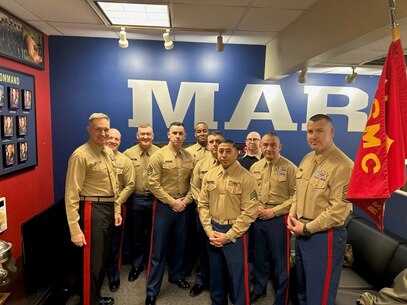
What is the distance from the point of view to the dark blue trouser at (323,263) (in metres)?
2.15

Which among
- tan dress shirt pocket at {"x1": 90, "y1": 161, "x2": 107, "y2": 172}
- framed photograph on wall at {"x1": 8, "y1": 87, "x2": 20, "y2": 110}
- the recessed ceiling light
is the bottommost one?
tan dress shirt pocket at {"x1": 90, "y1": 161, "x2": 107, "y2": 172}

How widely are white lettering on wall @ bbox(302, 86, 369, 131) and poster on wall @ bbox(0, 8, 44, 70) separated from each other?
3.53m

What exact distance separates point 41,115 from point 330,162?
3271mm

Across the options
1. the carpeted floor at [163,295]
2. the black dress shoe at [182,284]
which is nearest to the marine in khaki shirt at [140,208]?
the carpeted floor at [163,295]

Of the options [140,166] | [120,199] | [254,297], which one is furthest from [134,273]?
[254,297]

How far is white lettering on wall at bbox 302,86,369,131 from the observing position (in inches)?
174

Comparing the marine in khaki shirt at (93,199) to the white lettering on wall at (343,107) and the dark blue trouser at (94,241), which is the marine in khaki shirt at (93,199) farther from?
the white lettering on wall at (343,107)

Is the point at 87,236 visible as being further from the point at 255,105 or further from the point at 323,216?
the point at 255,105

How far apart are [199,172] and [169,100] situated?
1.52 metres

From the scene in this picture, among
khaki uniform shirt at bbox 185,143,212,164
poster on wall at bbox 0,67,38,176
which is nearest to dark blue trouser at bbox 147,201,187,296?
khaki uniform shirt at bbox 185,143,212,164

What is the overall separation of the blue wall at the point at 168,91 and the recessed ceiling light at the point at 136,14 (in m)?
0.78

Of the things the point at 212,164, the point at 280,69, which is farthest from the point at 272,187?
the point at 280,69

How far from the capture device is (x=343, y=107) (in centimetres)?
452

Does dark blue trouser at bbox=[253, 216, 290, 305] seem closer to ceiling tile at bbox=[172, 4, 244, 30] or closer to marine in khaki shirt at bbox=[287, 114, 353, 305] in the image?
marine in khaki shirt at bbox=[287, 114, 353, 305]
